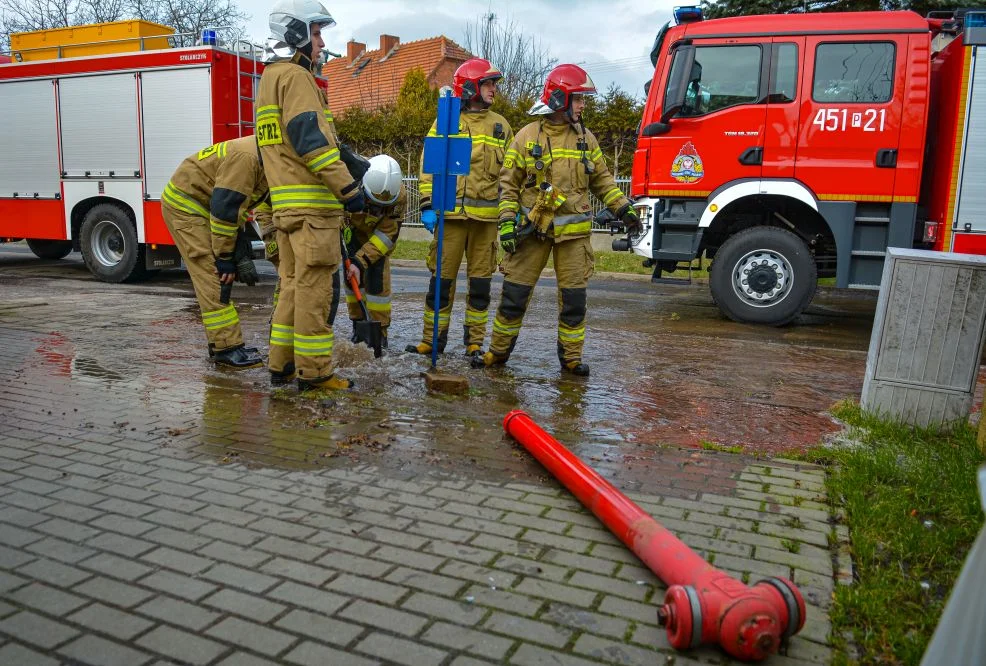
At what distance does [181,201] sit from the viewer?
586cm

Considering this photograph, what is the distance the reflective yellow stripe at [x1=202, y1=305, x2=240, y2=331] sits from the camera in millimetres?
5898

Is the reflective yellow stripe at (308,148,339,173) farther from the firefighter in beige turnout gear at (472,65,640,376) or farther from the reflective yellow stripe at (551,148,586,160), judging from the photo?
the reflective yellow stripe at (551,148,586,160)

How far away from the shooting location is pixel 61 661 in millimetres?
2260

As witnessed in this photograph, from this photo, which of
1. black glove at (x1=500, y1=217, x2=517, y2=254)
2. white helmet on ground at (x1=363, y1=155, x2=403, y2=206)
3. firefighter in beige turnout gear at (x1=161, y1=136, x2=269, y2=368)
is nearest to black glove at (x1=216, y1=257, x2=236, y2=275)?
firefighter in beige turnout gear at (x1=161, y1=136, x2=269, y2=368)

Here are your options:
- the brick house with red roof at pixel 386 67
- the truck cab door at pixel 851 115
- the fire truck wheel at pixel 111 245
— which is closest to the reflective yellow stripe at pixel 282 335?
the truck cab door at pixel 851 115

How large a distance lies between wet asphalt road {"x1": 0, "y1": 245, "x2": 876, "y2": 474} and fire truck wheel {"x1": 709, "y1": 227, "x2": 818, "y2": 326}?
0.23 metres

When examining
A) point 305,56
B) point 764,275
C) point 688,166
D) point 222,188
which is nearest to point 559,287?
point 305,56

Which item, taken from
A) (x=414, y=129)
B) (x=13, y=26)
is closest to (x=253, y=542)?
(x=414, y=129)

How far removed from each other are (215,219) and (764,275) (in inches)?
210

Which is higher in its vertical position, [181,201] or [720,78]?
[720,78]

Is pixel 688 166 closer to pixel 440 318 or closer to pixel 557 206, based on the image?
pixel 557 206

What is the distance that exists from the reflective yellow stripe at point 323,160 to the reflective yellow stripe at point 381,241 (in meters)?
1.31

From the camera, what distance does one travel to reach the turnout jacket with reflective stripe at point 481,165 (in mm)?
6262

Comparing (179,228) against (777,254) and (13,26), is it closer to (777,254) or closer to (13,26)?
(777,254)
